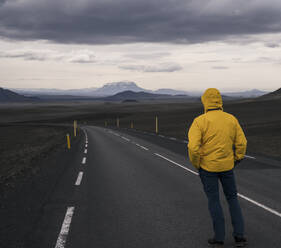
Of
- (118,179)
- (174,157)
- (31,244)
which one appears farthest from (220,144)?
(174,157)

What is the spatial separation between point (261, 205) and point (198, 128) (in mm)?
2959

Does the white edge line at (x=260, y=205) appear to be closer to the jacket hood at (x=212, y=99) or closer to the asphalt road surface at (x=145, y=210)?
the asphalt road surface at (x=145, y=210)

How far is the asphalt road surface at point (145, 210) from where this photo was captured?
15.1 feet

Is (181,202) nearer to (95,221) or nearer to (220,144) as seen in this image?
(95,221)

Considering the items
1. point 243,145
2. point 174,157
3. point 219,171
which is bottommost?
point 174,157

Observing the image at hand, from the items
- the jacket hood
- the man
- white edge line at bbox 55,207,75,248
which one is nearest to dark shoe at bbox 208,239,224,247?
the man

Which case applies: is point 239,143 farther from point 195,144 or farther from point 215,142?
point 195,144

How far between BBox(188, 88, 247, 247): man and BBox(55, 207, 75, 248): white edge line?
7.09ft

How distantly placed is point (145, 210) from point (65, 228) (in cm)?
162

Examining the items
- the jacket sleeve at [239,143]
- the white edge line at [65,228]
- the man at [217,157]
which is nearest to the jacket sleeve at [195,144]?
the man at [217,157]

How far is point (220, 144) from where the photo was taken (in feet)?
13.9

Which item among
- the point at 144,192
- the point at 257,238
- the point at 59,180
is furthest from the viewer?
the point at 59,180

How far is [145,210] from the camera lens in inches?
235

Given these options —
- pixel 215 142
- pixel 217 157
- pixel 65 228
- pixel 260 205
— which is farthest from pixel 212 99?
pixel 65 228
